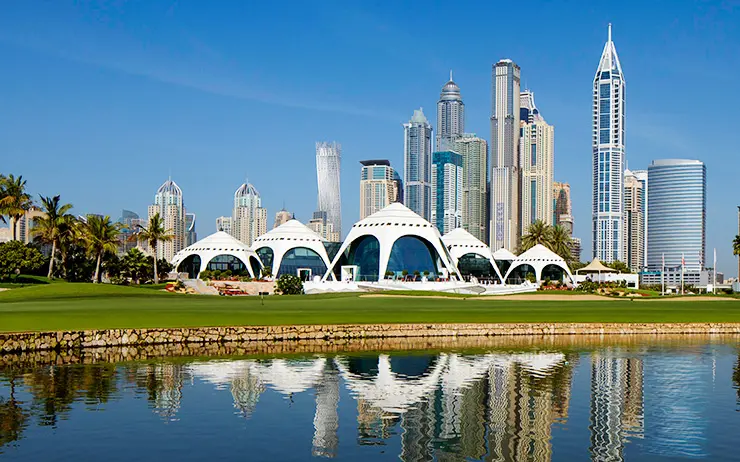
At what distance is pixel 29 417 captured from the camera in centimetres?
2227

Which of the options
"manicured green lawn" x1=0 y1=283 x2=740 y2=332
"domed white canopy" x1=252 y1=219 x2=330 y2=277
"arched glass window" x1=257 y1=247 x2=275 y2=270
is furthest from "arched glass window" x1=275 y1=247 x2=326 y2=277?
"manicured green lawn" x1=0 y1=283 x2=740 y2=332

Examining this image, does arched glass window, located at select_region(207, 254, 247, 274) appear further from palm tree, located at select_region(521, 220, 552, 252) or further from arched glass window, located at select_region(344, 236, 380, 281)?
palm tree, located at select_region(521, 220, 552, 252)

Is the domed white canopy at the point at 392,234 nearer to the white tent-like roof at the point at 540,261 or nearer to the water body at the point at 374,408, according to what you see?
the white tent-like roof at the point at 540,261

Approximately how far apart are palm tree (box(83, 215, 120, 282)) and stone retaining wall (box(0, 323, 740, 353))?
6380 cm

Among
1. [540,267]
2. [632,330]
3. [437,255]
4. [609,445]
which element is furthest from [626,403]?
[540,267]

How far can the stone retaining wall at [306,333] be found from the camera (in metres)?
37.1

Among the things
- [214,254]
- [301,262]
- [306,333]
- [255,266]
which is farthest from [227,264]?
[306,333]

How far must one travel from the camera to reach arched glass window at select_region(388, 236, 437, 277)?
11312 centimetres

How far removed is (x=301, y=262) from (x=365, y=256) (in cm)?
1322

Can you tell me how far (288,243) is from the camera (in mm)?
126875

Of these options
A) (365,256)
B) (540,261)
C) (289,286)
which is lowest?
(289,286)

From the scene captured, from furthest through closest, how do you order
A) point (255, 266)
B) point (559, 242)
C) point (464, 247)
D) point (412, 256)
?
point (559, 242)
point (464, 247)
point (255, 266)
point (412, 256)

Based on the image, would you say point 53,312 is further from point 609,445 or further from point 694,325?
point 694,325

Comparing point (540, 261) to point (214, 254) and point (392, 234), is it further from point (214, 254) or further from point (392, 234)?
point (214, 254)
